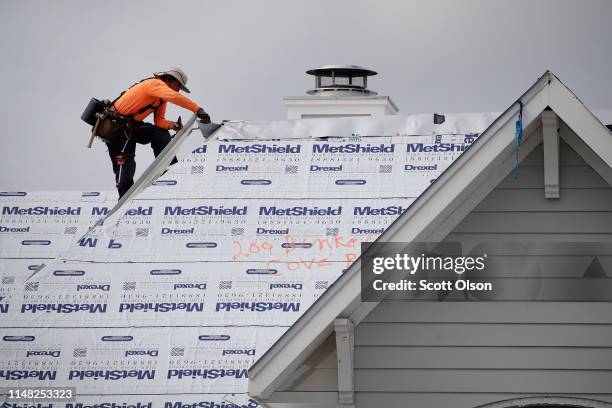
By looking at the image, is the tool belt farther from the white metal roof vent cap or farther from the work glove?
the white metal roof vent cap

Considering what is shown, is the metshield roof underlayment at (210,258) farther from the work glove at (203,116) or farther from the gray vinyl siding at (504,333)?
the gray vinyl siding at (504,333)

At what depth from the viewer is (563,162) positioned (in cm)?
823

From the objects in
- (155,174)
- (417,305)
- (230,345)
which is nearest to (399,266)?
(417,305)

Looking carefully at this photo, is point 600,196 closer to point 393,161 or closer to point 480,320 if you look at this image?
point 480,320

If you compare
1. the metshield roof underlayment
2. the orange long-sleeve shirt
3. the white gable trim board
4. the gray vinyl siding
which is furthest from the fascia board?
the orange long-sleeve shirt

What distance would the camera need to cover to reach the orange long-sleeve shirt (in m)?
14.4

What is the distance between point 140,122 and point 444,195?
25.2 feet

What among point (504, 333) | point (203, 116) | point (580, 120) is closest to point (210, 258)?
point (203, 116)

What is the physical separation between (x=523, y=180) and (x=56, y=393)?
6.01 m

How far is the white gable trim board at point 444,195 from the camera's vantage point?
7.70m

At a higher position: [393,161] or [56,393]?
[393,161]

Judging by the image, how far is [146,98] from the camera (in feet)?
47.8

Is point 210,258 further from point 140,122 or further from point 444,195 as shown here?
point 444,195

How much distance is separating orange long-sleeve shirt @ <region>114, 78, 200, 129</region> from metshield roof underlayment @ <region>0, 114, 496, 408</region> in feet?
2.92
